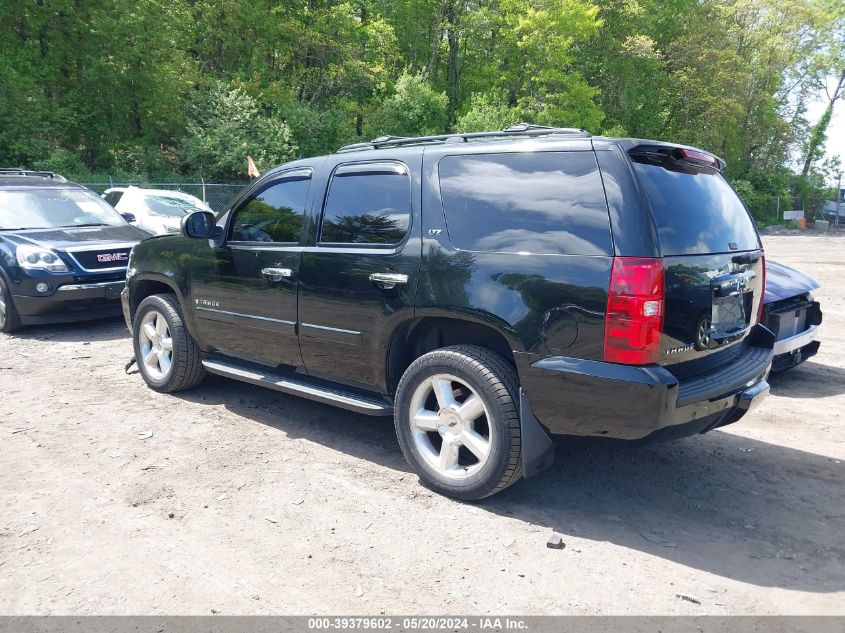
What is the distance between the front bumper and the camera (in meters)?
7.91

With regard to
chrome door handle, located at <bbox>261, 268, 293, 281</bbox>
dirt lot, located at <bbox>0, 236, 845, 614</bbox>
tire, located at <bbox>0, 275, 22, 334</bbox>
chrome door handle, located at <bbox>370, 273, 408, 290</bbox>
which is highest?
chrome door handle, located at <bbox>370, 273, 408, 290</bbox>

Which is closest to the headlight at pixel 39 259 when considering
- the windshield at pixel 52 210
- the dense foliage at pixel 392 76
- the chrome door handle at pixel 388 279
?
the windshield at pixel 52 210

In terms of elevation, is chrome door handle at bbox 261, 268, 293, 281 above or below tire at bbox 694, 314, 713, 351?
above

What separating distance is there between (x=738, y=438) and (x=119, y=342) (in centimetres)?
662

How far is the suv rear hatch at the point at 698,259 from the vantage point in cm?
324

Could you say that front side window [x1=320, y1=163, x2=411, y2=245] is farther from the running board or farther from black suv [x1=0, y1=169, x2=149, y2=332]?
black suv [x1=0, y1=169, x2=149, y2=332]

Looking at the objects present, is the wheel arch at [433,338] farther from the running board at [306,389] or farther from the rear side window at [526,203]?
the rear side window at [526,203]

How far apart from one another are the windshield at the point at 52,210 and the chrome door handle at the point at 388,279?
671 centimetres

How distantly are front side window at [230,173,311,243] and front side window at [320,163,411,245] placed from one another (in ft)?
0.96

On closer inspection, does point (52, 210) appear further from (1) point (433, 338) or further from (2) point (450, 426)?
(2) point (450, 426)

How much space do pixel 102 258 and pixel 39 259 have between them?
2.23ft

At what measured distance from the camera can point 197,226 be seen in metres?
5.13

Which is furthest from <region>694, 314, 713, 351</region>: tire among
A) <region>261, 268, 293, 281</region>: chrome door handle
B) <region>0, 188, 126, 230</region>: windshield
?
<region>0, 188, 126, 230</region>: windshield

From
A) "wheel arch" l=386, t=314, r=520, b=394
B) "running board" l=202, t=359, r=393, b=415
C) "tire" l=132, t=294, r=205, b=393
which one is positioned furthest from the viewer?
"tire" l=132, t=294, r=205, b=393
